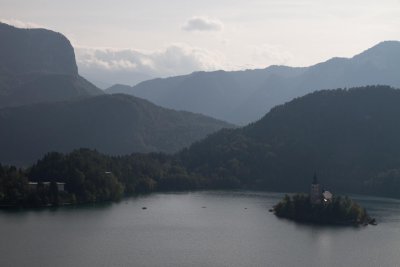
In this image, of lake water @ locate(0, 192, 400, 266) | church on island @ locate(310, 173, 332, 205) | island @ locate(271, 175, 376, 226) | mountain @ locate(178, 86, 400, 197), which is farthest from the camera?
mountain @ locate(178, 86, 400, 197)

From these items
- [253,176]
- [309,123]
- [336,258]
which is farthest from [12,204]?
[309,123]

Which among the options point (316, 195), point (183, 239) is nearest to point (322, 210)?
point (316, 195)

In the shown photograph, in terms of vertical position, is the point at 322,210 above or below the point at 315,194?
below

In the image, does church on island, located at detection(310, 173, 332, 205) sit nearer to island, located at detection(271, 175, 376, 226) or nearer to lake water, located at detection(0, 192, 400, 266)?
island, located at detection(271, 175, 376, 226)

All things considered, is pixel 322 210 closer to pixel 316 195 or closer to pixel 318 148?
pixel 316 195

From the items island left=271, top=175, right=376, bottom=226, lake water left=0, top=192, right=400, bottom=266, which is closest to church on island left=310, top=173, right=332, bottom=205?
island left=271, top=175, right=376, bottom=226

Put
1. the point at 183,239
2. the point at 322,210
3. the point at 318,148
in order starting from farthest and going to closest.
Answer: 1. the point at 318,148
2. the point at 322,210
3. the point at 183,239

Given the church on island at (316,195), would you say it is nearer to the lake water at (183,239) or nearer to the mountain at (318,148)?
the lake water at (183,239)
